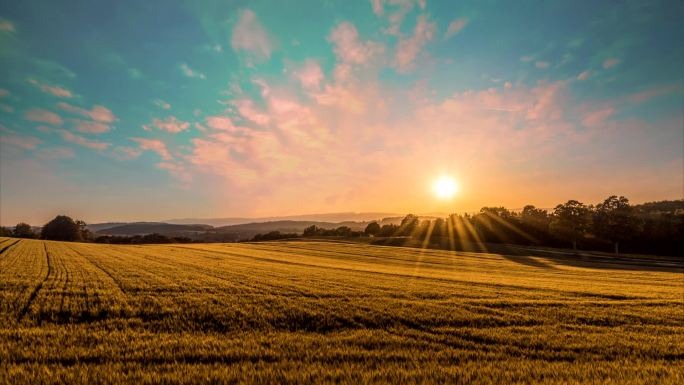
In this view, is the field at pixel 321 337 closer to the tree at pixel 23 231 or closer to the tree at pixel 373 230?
the tree at pixel 373 230

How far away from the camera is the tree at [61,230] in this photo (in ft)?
370

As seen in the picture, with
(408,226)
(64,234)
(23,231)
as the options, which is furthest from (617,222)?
(23,231)

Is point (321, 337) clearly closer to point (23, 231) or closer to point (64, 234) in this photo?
point (64, 234)

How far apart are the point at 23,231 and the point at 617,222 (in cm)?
19028

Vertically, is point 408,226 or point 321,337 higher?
point 408,226

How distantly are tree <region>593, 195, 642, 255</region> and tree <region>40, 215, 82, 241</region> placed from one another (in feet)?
544

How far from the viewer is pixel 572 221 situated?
265 ft

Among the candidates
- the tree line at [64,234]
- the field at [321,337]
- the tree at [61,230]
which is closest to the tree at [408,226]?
the tree line at [64,234]

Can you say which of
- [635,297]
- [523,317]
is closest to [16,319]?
[523,317]

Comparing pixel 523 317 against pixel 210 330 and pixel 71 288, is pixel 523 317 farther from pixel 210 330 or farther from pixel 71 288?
pixel 71 288

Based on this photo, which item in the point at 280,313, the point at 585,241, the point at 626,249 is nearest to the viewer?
the point at 280,313

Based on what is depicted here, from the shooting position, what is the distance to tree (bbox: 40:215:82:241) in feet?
370

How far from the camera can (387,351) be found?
26.1ft

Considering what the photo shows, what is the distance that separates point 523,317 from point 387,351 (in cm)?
689
